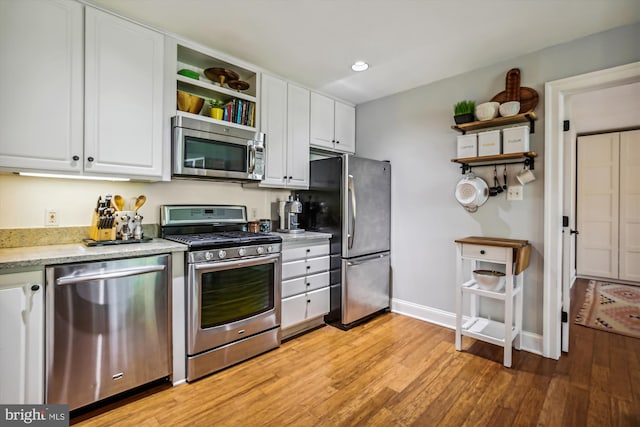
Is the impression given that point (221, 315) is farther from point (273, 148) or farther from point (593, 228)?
point (593, 228)

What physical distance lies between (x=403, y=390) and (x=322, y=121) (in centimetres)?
268

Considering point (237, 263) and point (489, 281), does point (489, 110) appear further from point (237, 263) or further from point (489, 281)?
point (237, 263)

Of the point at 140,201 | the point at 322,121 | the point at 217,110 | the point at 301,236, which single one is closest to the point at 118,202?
the point at 140,201

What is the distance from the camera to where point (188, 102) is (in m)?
2.49

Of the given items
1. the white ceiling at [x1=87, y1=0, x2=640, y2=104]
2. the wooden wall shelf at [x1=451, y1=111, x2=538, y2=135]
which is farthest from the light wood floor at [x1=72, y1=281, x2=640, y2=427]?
the white ceiling at [x1=87, y1=0, x2=640, y2=104]

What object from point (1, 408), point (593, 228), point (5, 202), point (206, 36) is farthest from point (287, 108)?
point (593, 228)

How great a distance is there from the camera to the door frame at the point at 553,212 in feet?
8.02

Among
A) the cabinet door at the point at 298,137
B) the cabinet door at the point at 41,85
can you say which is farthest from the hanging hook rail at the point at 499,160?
the cabinet door at the point at 41,85

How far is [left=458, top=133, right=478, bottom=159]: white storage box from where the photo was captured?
275cm

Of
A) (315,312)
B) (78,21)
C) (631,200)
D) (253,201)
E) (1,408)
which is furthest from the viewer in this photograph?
(631,200)

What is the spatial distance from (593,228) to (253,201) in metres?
5.49

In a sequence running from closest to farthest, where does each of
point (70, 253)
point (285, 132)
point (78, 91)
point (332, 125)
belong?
point (70, 253) → point (78, 91) → point (285, 132) → point (332, 125)

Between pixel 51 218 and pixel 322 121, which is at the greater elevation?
pixel 322 121

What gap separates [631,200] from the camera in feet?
15.5
